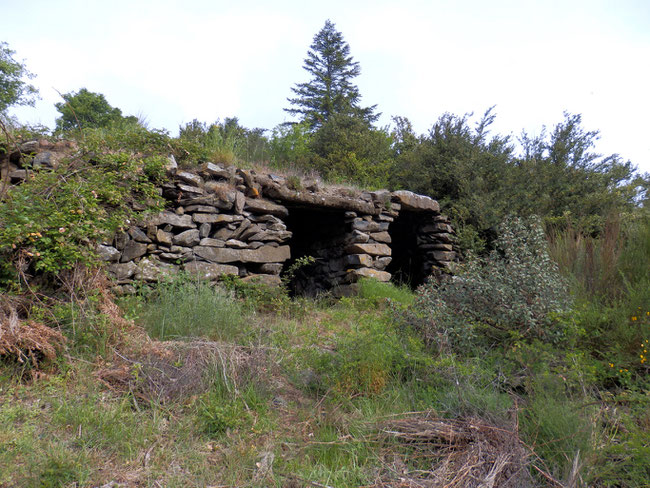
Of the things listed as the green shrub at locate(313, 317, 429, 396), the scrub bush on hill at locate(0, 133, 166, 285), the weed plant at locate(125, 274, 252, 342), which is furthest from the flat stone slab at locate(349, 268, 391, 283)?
the scrub bush on hill at locate(0, 133, 166, 285)

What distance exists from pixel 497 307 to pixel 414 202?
13.8ft

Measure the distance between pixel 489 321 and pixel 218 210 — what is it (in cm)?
362

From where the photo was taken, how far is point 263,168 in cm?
730

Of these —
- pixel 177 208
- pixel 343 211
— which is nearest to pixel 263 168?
pixel 343 211

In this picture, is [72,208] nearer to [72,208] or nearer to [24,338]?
[72,208]

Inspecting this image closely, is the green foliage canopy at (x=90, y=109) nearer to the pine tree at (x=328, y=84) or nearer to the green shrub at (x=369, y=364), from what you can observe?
the pine tree at (x=328, y=84)

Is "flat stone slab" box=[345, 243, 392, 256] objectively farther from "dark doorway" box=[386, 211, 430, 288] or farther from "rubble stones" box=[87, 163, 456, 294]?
"dark doorway" box=[386, 211, 430, 288]

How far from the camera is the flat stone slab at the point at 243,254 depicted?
18.8ft

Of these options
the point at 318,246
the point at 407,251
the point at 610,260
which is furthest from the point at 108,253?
the point at 407,251

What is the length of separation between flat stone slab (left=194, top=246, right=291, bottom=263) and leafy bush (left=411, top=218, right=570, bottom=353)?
239cm

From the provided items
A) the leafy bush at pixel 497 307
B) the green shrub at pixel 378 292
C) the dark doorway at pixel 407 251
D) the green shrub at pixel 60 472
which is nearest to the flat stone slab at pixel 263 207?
the green shrub at pixel 378 292

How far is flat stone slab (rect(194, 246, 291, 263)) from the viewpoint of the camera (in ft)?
18.8

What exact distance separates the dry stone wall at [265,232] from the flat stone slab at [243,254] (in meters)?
0.01

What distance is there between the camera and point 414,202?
8.23 m
